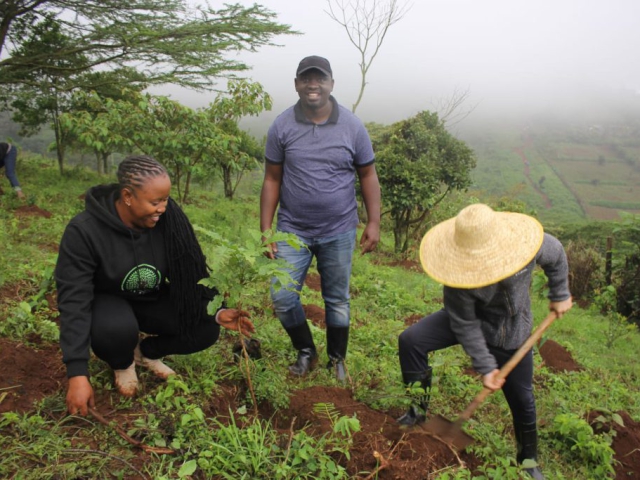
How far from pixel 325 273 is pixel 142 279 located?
3.64 feet

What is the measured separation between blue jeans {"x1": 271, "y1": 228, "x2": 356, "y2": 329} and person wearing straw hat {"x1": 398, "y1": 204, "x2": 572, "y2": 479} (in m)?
0.62

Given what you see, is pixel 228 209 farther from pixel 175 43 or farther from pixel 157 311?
pixel 157 311

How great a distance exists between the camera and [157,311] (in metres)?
2.50

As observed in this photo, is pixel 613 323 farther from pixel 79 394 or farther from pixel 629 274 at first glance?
pixel 79 394

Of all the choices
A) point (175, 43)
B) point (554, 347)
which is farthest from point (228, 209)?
point (554, 347)

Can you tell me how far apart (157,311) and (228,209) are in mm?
9627

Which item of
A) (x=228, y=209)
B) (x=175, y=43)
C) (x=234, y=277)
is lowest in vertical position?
(x=228, y=209)

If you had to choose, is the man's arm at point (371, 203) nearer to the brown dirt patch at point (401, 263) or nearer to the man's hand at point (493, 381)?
the man's hand at point (493, 381)

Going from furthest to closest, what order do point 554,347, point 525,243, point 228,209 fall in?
point 228,209
point 554,347
point 525,243

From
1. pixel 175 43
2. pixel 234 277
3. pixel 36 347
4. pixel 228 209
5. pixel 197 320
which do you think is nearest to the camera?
pixel 234 277

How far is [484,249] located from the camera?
201 cm

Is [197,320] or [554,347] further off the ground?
[197,320]

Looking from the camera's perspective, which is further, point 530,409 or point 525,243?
point 530,409

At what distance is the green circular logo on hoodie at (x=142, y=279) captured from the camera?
234 cm
